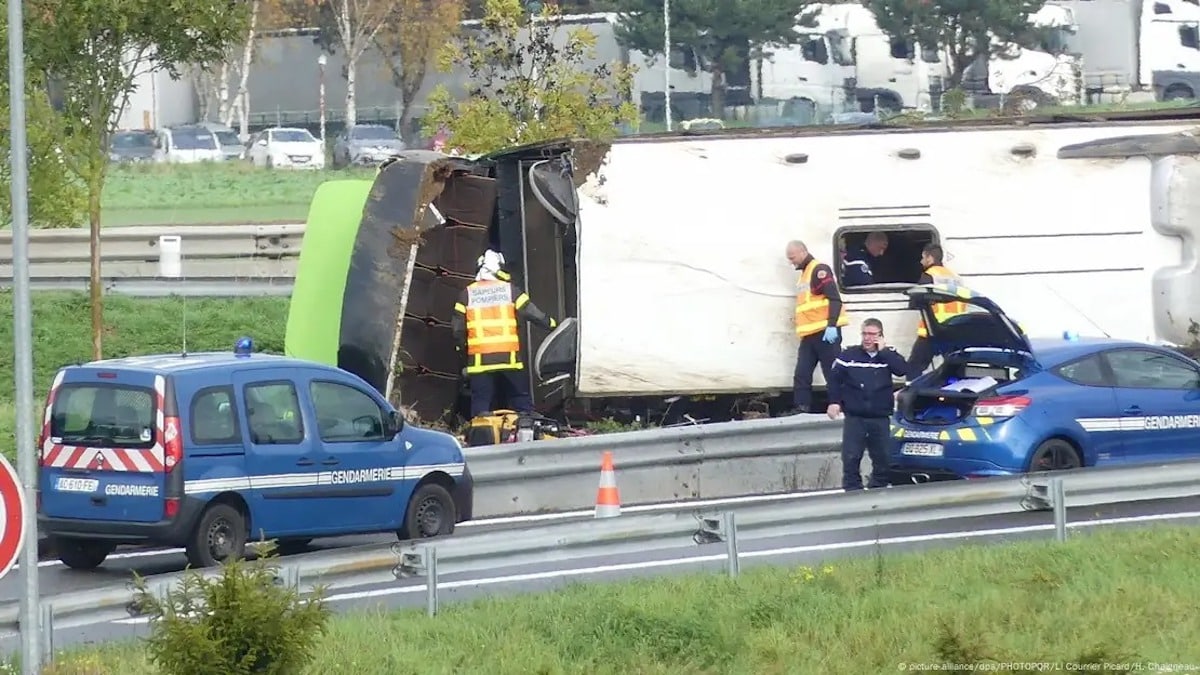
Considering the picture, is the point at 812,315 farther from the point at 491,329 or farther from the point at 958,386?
the point at 491,329

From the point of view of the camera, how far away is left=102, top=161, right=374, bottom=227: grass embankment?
35438mm

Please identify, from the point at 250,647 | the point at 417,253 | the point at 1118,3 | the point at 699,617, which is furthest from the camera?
the point at 1118,3

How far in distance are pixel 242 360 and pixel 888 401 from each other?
4.45 meters

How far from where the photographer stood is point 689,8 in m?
54.9

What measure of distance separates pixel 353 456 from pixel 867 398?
Answer: 3.58 m

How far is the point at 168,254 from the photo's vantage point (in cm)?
2405

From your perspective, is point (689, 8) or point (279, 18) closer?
point (689, 8)

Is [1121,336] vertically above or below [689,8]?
below

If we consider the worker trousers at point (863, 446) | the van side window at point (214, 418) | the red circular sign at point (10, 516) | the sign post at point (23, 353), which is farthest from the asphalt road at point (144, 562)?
the red circular sign at point (10, 516)

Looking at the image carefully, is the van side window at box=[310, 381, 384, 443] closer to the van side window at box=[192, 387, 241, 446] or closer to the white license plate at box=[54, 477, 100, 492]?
the van side window at box=[192, 387, 241, 446]

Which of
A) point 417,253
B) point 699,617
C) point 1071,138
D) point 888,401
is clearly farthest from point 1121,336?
point 699,617

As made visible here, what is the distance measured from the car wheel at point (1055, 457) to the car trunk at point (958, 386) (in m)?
0.51

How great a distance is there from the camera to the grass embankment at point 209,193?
116 ft

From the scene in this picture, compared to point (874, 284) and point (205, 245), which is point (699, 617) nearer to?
point (874, 284)
